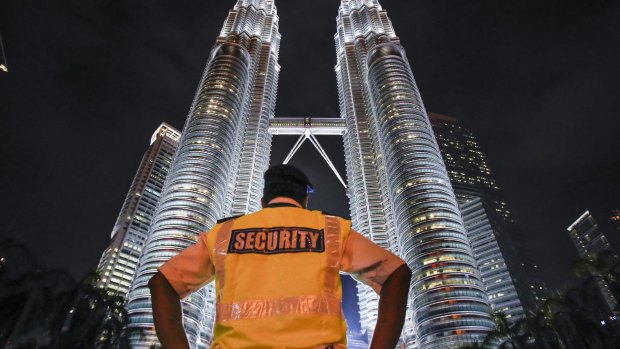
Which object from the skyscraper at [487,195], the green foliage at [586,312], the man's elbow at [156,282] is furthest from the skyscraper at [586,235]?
the man's elbow at [156,282]

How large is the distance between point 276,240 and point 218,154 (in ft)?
367

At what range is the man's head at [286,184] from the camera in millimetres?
3010

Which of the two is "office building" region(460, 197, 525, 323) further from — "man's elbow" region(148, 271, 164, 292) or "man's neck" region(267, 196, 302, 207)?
"man's elbow" region(148, 271, 164, 292)

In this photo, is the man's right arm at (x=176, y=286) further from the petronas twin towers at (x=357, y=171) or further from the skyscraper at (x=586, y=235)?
the skyscraper at (x=586, y=235)

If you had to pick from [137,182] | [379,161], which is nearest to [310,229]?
[379,161]

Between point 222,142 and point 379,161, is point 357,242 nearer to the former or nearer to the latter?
point 222,142

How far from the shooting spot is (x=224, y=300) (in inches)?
96.0

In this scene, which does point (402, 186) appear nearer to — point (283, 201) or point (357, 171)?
point (357, 171)

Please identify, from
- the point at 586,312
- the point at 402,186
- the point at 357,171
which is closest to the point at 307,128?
the point at 357,171

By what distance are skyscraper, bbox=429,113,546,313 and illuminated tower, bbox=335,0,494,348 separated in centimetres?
5250

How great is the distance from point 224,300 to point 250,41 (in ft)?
516

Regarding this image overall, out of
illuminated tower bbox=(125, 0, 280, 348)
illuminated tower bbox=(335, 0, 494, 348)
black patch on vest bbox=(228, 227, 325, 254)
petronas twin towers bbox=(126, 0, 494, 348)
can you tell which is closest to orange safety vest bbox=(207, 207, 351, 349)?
black patch on vest bbox=(228, 227, 325, 254)

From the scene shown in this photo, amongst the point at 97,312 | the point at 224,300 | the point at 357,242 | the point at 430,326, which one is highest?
the point at 430,326

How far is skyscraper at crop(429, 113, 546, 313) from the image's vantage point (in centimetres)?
13638
